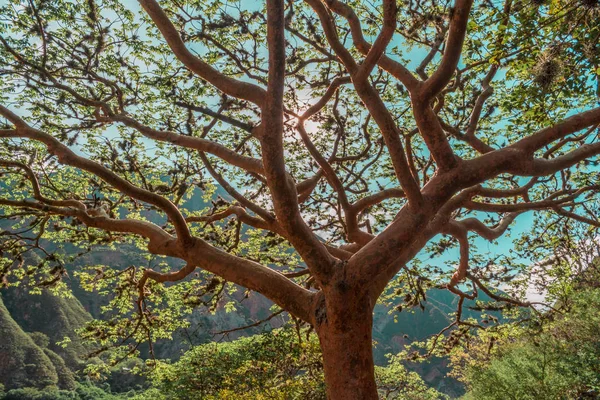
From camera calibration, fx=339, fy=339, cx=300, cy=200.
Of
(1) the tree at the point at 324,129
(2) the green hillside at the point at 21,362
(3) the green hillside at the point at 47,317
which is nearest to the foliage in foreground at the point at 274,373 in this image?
(1) the tree at the point at 324,129

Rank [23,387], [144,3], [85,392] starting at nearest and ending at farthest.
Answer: [144,3] < [23,387] < [85,392]

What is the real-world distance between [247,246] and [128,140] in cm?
345

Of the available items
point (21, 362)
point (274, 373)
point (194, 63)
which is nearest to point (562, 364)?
point (274, 373)

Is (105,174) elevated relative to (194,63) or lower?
lower

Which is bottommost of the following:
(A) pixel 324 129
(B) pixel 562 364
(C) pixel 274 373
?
(B) pixel 562 364

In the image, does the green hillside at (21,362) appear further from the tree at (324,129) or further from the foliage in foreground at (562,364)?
the foliage in foreground at (562,364)

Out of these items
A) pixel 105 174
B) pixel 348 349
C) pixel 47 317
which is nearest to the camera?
pixel 348 349

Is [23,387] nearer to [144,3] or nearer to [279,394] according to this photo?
[279,394]

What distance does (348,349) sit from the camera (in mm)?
2883

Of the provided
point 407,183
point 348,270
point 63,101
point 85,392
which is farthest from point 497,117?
point 85,392

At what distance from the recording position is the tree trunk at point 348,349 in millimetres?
2795

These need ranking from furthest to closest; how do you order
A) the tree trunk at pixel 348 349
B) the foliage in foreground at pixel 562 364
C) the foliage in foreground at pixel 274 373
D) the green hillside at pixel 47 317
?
the green hillside at pixel 47 317, the foliage in foreground at pixel 562 364, the foliage in foreground at pixel 274 373, the tree trunk at pixel 348 349

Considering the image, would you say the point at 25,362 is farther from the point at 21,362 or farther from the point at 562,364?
the point at 562,364

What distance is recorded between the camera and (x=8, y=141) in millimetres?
6270
